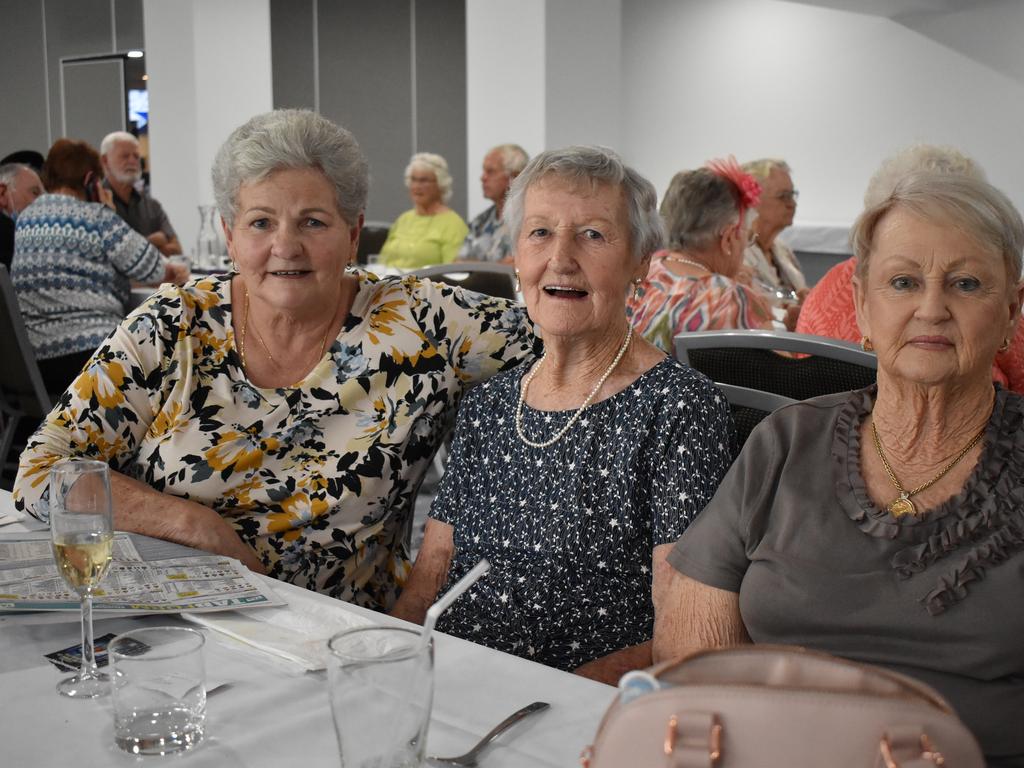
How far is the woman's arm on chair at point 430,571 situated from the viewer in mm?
1917

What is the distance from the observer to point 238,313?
81.8 inches

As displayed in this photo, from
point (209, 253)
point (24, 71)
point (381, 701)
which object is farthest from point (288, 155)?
point (24, 71)

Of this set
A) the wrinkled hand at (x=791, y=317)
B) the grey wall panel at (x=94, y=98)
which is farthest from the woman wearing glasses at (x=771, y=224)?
the grey wall panel at (x=94, y=98)

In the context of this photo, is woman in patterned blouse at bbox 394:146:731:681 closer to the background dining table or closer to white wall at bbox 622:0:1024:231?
the background dining table

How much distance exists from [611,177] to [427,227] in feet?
18.4

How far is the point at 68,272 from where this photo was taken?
4.59 m

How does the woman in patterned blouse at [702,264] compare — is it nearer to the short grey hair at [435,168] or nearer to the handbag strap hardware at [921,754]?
the handbag strap hardware at [921,754]

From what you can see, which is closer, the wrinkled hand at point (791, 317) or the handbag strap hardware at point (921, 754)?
the handbag strap hardware at point (921, 754)

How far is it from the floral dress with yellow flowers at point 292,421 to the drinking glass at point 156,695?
33.2 inches

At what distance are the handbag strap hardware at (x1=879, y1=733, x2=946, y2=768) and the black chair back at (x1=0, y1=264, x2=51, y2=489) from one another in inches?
Result: 140

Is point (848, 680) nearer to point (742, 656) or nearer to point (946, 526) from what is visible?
point (742, 656)

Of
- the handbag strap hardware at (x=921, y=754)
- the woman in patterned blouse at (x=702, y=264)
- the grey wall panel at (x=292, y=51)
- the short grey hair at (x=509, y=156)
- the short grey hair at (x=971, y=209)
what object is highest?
the grey wall panel at (x=292, y=51)

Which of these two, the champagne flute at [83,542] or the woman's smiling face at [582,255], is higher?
the woman's smiling face at [582,255]

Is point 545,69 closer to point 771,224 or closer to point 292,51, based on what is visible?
point 771,224
